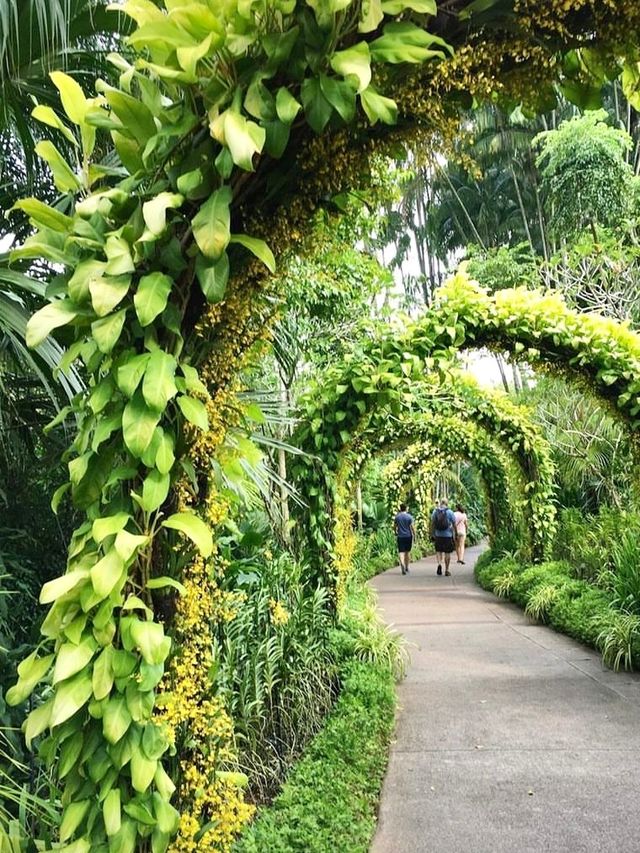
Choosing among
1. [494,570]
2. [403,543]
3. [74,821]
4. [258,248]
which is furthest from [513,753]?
[403,543]

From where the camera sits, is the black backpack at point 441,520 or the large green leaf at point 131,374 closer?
the large green leaf at point 131,374

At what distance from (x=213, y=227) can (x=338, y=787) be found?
2925 millimetres

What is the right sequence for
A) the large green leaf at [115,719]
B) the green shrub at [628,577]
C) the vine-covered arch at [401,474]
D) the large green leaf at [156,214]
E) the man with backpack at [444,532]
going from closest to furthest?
the large green leaf at [156,214] → the large green leaf at [115,719] → the green shrub at [628,577] → the man with backpack at [444,532] → the vine-covered arch at [401,474]

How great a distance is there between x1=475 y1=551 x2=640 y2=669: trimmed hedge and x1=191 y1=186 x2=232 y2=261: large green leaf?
18.3ft

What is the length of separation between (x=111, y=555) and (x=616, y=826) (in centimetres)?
293

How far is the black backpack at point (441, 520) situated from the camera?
14.1 m

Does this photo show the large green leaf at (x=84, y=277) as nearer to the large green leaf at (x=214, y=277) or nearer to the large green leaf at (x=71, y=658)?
the large green leaf at (x=214, y=277)

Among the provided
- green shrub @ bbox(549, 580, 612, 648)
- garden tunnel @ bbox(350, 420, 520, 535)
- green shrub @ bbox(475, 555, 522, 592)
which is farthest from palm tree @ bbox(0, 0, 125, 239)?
green shrub @ bbox(475, 555, 522, 592)

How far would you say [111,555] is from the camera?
147cm

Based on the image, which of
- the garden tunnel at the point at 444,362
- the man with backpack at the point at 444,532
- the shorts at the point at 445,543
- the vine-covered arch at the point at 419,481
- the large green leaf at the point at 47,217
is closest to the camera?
the large green leaf at the point at 47,217

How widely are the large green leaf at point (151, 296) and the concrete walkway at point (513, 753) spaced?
8.86 feet

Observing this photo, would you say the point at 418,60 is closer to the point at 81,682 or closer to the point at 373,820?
the point at 81,682

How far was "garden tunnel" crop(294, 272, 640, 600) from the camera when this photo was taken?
16.0 feet

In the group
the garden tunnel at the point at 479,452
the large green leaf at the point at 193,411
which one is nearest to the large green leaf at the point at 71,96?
the large green leaf at the point at 193,411
